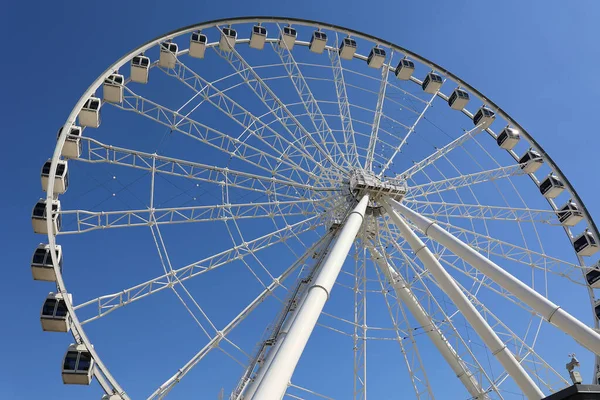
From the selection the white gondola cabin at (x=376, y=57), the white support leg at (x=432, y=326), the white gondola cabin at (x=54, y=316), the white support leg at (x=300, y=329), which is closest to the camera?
the white support leg at (x=300, y=329)

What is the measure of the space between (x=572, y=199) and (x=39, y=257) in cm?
2333

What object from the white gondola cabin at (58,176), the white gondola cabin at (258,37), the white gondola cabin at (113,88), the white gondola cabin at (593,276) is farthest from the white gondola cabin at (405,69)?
the white gondola cabin at (58,176)

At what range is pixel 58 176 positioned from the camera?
50.4ft

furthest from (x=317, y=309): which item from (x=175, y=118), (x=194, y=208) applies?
(x=175, y=118)

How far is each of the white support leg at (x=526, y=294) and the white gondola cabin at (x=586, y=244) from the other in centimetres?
1126

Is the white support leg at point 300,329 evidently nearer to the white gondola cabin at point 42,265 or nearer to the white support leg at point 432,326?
the white support leg at point 432,326

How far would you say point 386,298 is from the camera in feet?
68.9

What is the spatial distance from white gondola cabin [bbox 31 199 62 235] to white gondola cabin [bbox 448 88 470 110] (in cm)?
1949

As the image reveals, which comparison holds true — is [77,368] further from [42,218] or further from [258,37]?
[258,37]

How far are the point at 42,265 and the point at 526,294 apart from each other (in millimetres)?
13609

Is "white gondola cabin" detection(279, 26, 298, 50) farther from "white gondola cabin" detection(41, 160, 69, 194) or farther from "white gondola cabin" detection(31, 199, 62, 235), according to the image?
"white gondola cabin" detection(31, 199, 62, 235)

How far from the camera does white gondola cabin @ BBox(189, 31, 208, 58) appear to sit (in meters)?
20.7

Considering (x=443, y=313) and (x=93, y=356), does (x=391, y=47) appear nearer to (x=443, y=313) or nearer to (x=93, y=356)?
(x=443, y=313)

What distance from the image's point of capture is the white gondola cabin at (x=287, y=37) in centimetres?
2308
